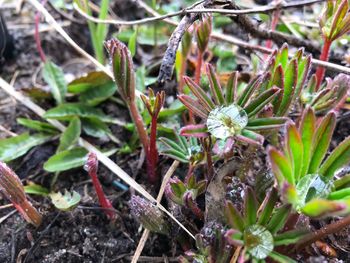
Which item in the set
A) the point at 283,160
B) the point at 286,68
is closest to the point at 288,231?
the point at 283,160

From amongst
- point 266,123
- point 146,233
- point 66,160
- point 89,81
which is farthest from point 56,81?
point 266,123

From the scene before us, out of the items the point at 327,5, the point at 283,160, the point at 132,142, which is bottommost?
the point at 132,142

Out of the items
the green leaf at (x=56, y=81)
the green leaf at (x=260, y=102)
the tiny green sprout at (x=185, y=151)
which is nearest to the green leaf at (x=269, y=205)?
the green leaf at (x=260, y=102)

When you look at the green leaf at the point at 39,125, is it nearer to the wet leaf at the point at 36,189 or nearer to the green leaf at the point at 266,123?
the wet leaf at the point at 36,189

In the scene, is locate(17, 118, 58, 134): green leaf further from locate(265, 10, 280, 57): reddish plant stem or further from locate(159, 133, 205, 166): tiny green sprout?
locate(265, 10, 280, 57): reddish plant stem

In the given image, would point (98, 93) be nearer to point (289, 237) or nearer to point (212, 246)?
point (212, 246)

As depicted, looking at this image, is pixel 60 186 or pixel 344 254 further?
pixel 60 186

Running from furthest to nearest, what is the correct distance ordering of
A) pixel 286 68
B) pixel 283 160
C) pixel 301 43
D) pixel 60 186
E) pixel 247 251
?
pixel 301 43 < pixel 60 186 < pixel 286 68 < pixel 247 251 < pixel 283 160

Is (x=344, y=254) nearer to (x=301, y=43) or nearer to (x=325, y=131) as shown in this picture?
(x=325, y=131)
